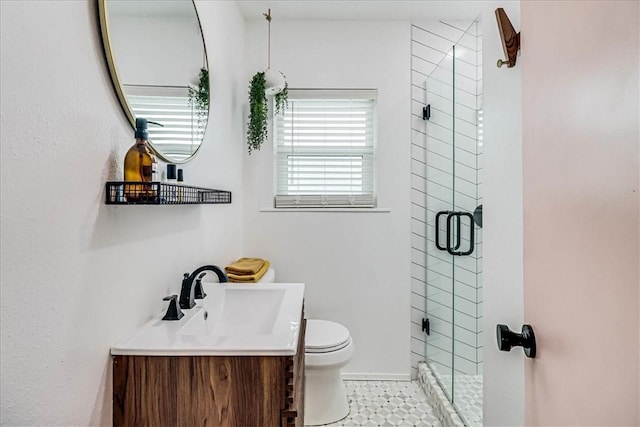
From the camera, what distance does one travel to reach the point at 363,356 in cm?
260

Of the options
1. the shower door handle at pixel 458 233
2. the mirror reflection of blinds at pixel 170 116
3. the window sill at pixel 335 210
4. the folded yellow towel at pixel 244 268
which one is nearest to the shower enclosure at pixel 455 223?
the shower door handle at pixel 458 233

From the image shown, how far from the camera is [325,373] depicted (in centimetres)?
203

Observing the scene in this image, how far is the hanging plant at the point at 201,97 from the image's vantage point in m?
1.59

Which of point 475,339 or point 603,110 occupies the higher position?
point 603,110

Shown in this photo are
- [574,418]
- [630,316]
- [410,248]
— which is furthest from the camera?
[410,248]

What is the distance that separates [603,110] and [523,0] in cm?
46

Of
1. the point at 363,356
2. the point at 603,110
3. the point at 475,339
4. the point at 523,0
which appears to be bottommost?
the point at 363,356

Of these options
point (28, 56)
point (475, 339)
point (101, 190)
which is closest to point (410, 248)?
point (475, 339)

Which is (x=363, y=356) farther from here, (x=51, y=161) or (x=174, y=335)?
(x=51, y=161)

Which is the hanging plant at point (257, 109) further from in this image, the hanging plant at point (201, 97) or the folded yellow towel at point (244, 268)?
the folded yellow towel at point (244, 268)

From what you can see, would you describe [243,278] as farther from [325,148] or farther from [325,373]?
[325,148]

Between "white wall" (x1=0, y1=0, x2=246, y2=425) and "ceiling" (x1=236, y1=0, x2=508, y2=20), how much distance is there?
1.76 m

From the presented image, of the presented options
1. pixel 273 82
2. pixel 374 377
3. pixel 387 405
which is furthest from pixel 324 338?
pixel 273 82

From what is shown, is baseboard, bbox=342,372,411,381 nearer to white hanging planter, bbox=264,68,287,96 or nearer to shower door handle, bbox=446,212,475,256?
shower door handle, bbox=446,212,475,256
